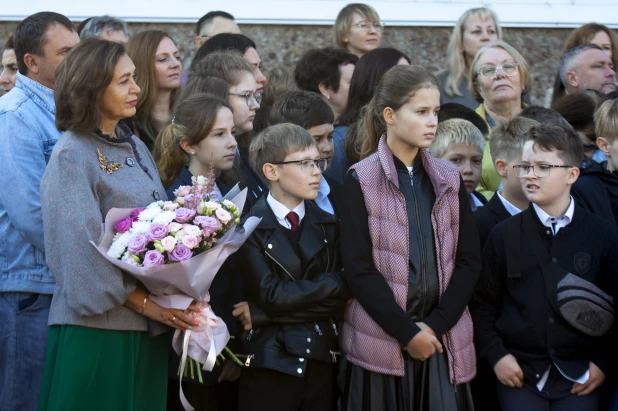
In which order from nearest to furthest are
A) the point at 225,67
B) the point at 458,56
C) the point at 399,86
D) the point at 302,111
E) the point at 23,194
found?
the point at 23,194, the point at 399,86, the point at 302,111, the point at 225,67, the point at 458,56

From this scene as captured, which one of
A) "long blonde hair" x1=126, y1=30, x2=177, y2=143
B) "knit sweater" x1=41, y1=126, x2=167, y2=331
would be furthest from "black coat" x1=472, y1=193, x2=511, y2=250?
"long blonde hair" x1=126, y1=30, x2=177, y2=143

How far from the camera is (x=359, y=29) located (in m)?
8.12

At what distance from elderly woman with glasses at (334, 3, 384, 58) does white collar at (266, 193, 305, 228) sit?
3.42 metres

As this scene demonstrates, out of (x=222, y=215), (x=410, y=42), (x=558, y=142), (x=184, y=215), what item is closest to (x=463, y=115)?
(x=558, y=142)

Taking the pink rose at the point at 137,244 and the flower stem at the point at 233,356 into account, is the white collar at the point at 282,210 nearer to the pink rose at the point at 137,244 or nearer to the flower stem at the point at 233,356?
the flower stem at the point at 233,356

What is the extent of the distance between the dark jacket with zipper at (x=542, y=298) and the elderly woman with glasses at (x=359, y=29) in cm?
353

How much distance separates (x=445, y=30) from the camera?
9.45 m

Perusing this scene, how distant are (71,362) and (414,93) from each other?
6.88ft

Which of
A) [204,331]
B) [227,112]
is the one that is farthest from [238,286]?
[227,112]

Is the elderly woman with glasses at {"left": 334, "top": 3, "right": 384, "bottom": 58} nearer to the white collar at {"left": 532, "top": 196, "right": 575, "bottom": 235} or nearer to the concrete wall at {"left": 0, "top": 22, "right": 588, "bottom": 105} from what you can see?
the concrete wall at {"left": 0, "top": 22, "right": 588, "bottom": 105}

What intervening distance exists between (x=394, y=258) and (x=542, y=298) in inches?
29.4

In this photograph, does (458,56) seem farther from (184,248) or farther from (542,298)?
(184,248)

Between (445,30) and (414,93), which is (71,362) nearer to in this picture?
(414,93)

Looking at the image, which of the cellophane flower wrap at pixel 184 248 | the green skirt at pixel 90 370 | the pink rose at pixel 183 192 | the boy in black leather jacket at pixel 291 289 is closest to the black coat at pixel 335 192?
the boy in black leather jacket at pixel 291 289
